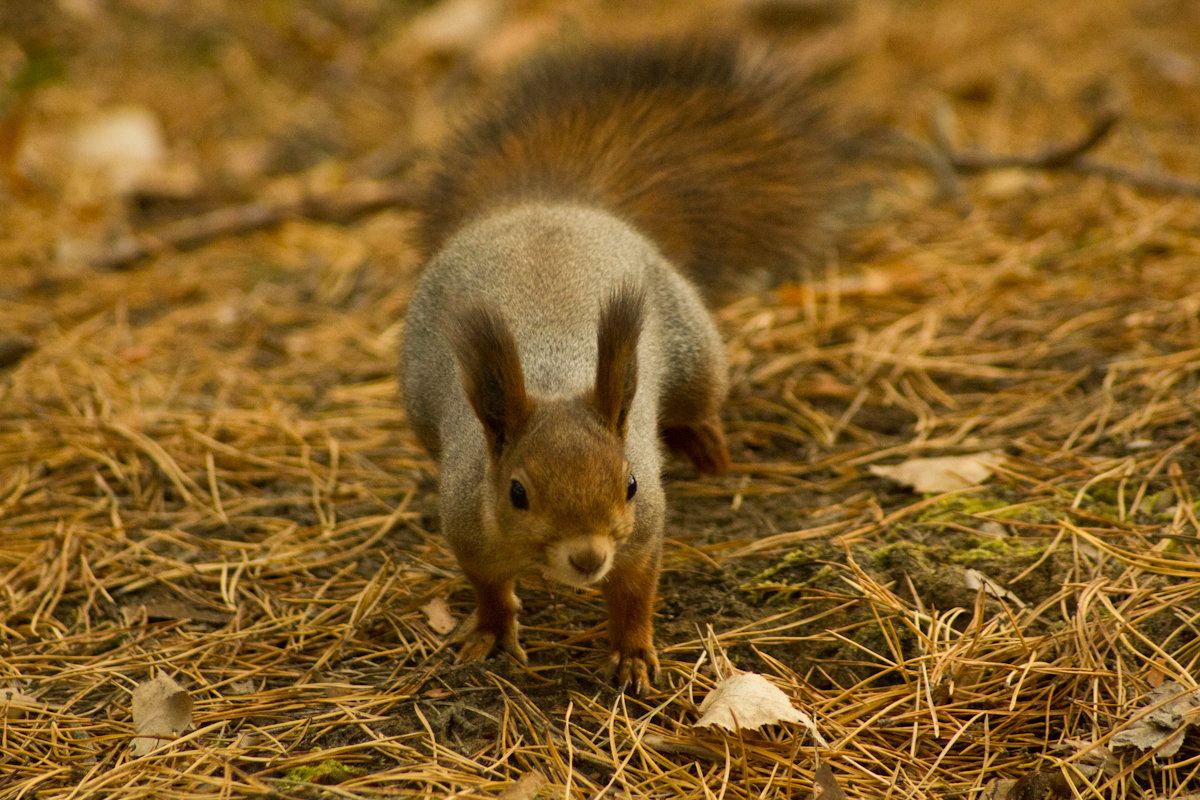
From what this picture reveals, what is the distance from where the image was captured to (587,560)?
1.71 m

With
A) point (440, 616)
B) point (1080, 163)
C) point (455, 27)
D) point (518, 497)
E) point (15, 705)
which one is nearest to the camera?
point (518, 497)

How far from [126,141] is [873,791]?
4380 mm

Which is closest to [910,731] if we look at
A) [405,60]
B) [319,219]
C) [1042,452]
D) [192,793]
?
[1042,452]

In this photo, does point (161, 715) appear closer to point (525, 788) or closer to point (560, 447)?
point (525, 788)

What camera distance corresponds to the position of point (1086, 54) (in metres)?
5.35

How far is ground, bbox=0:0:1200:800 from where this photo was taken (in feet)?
5.94

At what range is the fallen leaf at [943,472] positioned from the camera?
2432mm

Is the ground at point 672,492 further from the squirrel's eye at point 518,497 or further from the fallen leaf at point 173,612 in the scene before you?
the squirrel's eye at point 518,497

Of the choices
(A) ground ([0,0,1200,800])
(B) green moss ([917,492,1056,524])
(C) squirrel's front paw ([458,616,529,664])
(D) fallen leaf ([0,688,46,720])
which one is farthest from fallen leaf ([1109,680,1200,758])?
(D) fallen leaf ([0,688,46,720])

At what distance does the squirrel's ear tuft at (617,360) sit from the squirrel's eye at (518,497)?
0.64 feet

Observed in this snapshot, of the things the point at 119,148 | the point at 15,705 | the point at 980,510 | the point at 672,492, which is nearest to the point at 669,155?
the point at 672,492

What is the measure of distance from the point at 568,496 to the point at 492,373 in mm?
256

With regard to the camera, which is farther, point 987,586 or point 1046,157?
point 1046,157

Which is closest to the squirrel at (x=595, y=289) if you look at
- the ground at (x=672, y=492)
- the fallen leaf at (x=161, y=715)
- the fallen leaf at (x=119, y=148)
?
the ground at (x=672, y=492)
